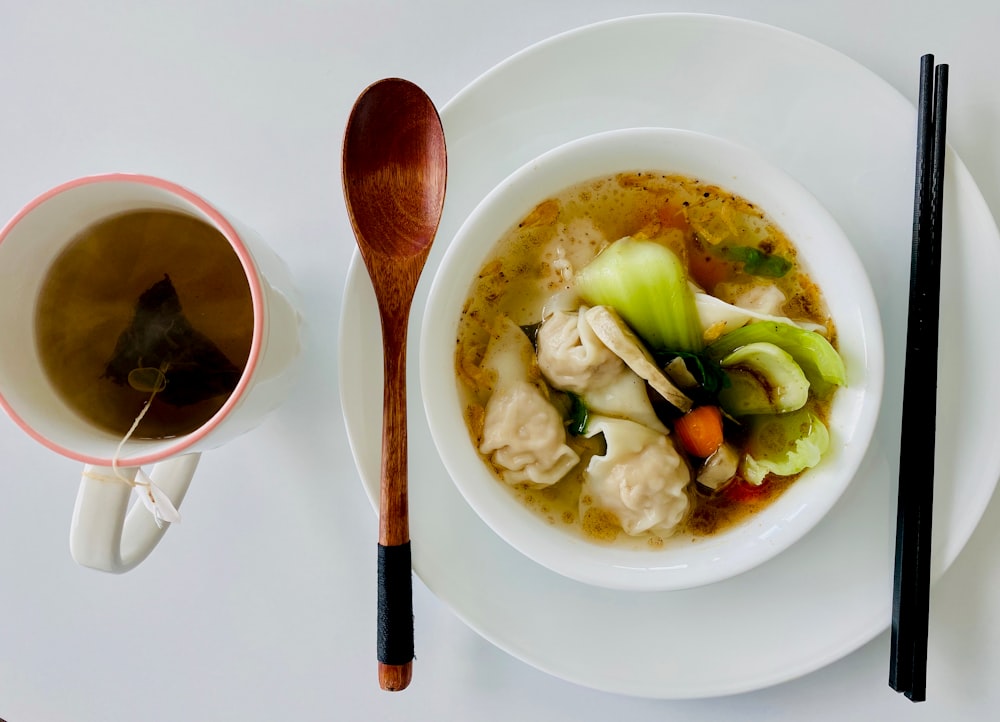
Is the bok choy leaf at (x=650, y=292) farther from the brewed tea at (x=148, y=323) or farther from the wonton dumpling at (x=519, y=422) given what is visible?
the brewed tea at (x=148, y=323)

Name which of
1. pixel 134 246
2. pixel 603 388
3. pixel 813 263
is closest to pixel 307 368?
pixel 134 246

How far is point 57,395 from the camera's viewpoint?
1037 mm

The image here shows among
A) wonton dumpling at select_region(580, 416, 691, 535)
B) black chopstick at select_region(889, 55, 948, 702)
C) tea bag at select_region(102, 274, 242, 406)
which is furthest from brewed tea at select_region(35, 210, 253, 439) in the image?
black chopstick at select_region(889, 55, 948, 702)

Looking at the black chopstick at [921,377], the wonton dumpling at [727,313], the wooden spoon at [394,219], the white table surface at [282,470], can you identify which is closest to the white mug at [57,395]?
the wooden spoon at [394,219]

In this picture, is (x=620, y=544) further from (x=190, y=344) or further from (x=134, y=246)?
(x=134, y=246)

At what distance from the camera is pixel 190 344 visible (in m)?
1.10

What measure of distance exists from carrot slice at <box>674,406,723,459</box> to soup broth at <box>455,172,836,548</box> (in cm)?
2

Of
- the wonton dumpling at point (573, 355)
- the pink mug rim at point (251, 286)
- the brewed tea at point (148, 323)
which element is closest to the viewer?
the pink mug rim at point (251, 286)

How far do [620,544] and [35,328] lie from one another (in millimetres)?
875

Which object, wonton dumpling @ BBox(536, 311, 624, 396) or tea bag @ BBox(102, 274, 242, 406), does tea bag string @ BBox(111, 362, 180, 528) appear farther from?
wonton dumpling @ BBox(536, 311, 624, 396)

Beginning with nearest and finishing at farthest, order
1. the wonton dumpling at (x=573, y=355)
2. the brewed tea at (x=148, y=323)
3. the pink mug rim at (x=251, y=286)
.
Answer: the pink mug rim at (x=251, y=286) < the brewed tea at (x=148, y=323) < the wonton dumpling at (x=573, y=355)

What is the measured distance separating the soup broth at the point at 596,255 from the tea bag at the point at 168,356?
0.35 m

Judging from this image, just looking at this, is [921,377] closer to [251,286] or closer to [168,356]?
[251,286]

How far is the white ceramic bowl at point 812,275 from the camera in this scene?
42.2 inches
